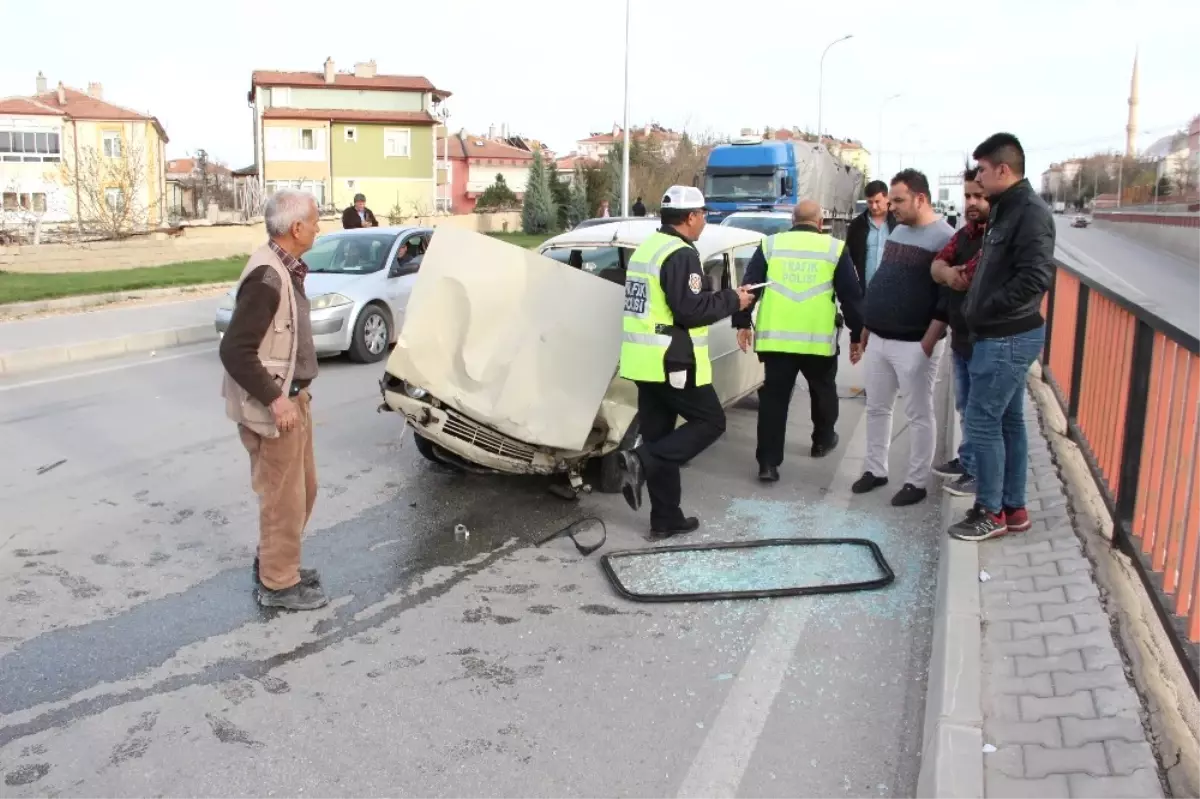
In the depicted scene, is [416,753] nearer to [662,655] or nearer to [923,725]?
[662,655]

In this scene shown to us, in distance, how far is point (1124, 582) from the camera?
14.5 ft

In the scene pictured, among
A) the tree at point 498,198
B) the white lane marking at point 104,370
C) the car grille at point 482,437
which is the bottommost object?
the white lane marking at point 104,370

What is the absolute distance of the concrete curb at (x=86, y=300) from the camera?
15.1 m

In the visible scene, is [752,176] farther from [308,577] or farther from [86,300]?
[308,577]

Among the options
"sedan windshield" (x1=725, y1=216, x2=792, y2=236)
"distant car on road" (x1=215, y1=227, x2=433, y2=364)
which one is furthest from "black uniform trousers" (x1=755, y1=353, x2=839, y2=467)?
"sedan windshield" (x1=725, y1=216, x2=792, y2=236)

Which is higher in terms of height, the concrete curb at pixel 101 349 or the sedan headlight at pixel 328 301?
the sedan headlight at pixel 328 301

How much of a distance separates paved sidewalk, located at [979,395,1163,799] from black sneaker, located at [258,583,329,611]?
114 inches

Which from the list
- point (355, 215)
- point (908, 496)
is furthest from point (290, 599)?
point (355, 215)

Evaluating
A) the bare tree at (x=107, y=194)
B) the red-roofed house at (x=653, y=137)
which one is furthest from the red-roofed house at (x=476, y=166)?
the bare tree at (x=107, y=194)

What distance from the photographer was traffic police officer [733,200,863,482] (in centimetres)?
663

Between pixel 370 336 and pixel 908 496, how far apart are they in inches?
284

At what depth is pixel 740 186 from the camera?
1118 inches

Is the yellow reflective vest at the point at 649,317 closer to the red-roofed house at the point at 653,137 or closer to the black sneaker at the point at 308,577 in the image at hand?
the black sneaker at the point at 308,577

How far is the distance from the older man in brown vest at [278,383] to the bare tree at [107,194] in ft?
71.2
